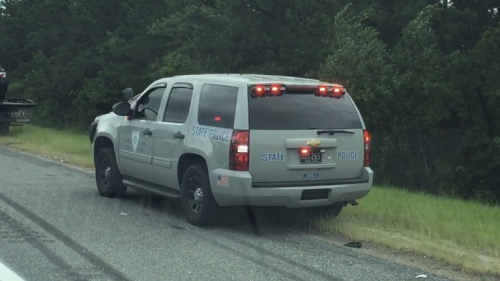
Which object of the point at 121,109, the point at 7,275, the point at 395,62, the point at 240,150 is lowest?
the point at 7,275

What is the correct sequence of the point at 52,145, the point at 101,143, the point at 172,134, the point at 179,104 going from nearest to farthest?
the point at 172,134
the point at 179,104
the point at 101,143
the point at 52,145

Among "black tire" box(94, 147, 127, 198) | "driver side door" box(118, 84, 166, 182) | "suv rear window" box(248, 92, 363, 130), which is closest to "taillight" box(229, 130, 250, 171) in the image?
"suv rear window" box(248, 92, 363, 130)

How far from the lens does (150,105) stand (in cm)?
1055

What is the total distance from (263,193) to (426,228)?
1.87m

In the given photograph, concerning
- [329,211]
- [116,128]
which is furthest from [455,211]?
[116,128]

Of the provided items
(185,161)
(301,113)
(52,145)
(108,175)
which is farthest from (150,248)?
(52,145)

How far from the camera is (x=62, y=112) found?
137 ft

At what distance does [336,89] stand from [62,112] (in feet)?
112

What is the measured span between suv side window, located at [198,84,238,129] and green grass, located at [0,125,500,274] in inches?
64.4

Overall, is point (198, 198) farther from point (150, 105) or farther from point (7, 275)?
point (7, 275)

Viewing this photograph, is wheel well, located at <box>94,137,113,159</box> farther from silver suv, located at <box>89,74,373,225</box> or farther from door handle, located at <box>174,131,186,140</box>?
door handle, located at <box>174,131,186,140</box>

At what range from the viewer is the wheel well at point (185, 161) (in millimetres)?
9249

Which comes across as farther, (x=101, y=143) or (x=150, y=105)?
(x=101, y=143)

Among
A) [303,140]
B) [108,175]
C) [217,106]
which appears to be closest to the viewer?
[303,140]
